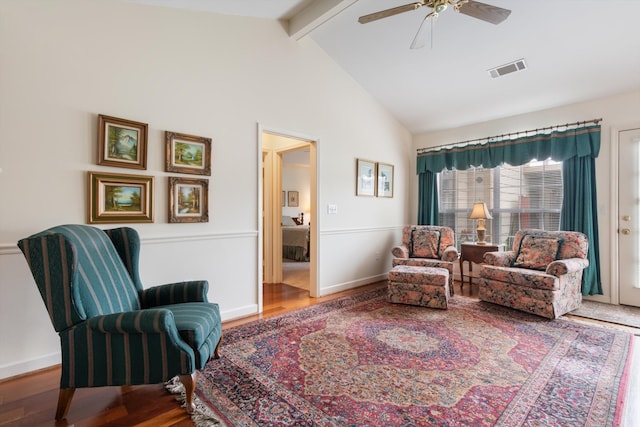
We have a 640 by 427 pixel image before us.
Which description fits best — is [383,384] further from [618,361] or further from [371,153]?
[371,153]

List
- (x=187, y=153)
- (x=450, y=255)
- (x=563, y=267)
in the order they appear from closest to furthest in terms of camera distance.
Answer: (x=187, y=153) < (x=563, y=267) < (x=450, y=255)

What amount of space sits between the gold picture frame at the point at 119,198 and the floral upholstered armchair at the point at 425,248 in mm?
3020

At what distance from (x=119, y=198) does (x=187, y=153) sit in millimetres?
672

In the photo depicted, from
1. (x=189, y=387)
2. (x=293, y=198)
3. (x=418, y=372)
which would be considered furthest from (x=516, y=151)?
(x=293, y=198)

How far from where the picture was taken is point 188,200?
2.81m

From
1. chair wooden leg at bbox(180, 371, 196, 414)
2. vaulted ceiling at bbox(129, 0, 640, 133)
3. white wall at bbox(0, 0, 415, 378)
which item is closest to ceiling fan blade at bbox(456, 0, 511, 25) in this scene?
vaulted ceiling at bbox(129, 0, 640, 133)

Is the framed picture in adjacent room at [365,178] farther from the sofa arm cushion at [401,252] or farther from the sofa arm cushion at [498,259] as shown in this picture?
the sofa arm cushion at [498,259]

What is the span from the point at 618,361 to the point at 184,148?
3786 mm

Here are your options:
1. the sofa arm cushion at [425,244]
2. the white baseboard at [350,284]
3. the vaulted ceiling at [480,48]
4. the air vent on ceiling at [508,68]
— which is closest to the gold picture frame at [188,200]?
the vaulted ceiling at [480,48]

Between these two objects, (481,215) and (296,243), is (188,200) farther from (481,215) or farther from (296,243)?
(296,243)

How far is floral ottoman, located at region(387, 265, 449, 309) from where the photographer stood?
3355mm

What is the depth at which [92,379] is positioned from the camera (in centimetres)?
160

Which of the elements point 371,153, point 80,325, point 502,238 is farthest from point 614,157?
point 80,325

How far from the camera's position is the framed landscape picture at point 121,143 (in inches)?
92.3
